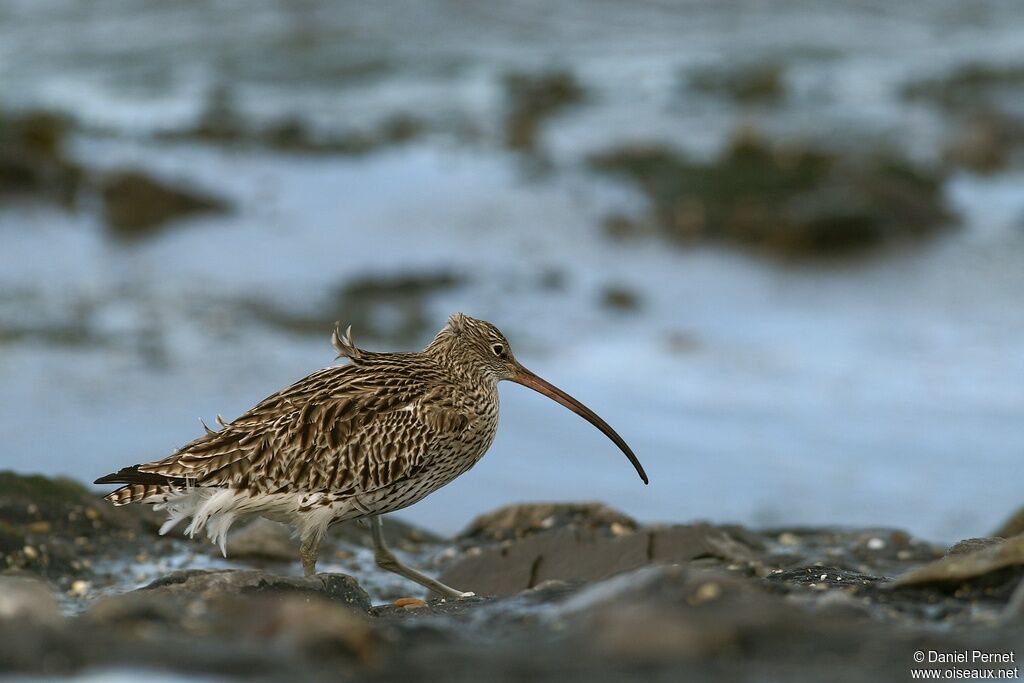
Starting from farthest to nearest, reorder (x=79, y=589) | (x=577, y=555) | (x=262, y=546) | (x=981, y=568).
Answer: (x=262, y=546), (x=577, y=555), (x=79, y=589), (x=981, y=568)

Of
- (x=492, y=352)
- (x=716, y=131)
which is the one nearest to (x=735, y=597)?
(x=492, y=352)

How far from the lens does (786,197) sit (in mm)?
21094

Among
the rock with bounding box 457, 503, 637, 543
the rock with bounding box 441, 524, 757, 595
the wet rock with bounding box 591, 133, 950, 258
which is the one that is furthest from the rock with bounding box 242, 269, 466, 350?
the rock with bounding box 441, 524, 757, 595

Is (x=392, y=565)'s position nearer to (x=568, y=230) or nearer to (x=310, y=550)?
(x=310, y=550)

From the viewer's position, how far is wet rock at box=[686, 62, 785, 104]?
27.3 meters

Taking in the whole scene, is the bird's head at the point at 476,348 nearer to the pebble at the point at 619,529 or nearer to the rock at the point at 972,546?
the pebble at the point at 619,529

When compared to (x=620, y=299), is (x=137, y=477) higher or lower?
lower

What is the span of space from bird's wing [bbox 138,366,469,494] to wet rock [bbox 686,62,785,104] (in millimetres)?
19890

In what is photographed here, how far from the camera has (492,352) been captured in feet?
29.3

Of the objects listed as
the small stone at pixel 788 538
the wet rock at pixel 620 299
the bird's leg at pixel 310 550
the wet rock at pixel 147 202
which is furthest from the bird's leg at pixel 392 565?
the wet rock at pixel 147 202

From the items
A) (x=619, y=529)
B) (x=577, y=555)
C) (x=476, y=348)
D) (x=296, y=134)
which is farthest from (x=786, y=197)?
(x=577, y=555)

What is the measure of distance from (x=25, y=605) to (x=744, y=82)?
2425 cm

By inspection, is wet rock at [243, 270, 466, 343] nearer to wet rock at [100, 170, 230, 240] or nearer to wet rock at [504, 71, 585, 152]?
wet rock at [100, 170, 230, 240]

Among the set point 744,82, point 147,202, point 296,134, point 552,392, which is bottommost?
point 552,392
